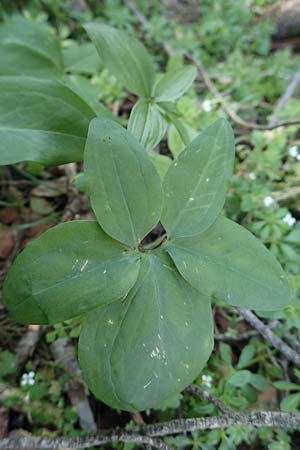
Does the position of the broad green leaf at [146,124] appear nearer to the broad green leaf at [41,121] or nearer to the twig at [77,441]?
the broad green leaf at [41,121]

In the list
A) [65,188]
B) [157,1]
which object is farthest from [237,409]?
[157,1]

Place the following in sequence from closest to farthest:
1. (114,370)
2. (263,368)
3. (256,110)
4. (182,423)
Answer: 1. (114,370)
2. (182,423)
3. (263,368)
4. (256,110)

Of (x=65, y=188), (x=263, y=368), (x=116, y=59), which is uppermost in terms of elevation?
(x=116, y=59)

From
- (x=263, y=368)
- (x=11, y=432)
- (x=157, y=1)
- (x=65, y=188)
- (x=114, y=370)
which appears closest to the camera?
(x=114, y=370)

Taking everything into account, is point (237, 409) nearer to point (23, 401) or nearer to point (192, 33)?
point (23, 401)

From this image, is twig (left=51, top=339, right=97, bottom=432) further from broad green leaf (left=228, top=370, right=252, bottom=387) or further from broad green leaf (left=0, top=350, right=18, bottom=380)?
broad green leaf (left=228, top=370, right=252, bottom=387)

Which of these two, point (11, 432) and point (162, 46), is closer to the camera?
point (11, 432)

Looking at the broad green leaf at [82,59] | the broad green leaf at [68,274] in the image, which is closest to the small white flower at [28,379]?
the broad green leaf at [68,274]

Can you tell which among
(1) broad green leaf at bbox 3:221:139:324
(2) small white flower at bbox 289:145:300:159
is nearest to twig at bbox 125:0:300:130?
(2) small white flower at bbox 289:145:300:159
